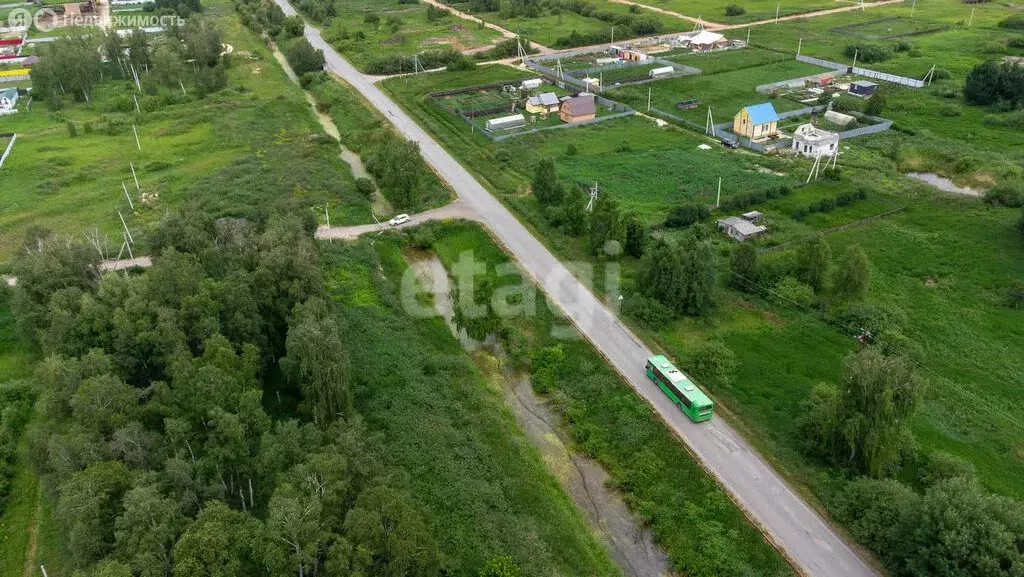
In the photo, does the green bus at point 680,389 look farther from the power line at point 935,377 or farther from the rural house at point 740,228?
the rural house at point 740,228

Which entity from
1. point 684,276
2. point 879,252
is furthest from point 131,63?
point 879,252

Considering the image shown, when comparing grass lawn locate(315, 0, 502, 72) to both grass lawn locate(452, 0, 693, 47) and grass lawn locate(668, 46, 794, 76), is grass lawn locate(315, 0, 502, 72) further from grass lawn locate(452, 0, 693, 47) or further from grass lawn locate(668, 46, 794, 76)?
grass lawn locate(668, 46, 794, 76)

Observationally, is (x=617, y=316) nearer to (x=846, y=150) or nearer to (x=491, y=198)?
(x=491, y=198)

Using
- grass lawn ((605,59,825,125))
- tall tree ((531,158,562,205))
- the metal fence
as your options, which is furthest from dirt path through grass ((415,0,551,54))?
tall tree ((531,158,562,205))

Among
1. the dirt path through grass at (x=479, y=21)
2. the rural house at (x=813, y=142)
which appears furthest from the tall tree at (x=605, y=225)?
the dirt path through grass at (x=479, y=21)

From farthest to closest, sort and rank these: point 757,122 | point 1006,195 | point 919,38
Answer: point 919,38, point 757,122, point 1006,195

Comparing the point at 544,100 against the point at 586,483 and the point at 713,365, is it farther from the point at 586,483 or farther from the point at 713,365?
the point at 586,483
